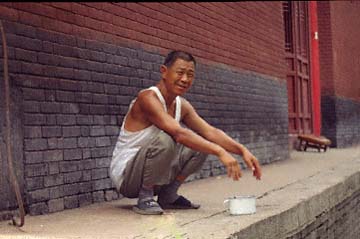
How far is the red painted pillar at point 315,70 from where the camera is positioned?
1472 cm

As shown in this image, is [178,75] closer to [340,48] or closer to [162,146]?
[162,146]

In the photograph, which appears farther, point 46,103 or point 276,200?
point 276,200

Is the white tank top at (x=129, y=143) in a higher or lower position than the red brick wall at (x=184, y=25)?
lower

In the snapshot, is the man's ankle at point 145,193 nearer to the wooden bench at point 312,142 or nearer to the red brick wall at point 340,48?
the wooden bench at point 312,142

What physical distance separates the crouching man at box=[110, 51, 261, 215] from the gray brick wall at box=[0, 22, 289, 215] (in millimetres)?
523

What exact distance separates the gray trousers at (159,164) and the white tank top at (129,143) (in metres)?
Answer: 0.05

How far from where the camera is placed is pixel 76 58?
4660 mm

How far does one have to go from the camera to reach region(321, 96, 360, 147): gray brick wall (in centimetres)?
1510

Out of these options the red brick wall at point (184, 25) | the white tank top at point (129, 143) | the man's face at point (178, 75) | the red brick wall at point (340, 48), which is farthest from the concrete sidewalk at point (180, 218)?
the red brick wall at point (340, 48)

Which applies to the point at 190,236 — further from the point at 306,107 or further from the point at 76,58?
the point at 306,107

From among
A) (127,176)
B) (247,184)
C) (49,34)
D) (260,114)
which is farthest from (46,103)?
(260,114)

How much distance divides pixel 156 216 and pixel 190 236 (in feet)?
2.75

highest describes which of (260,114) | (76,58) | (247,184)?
(76,58)

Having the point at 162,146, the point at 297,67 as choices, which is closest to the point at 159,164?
the point at 162,146
